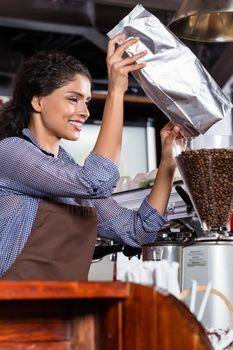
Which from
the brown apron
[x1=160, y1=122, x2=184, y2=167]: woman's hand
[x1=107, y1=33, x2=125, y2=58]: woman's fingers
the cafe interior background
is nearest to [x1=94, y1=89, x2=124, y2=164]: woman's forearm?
[x1=107, y1=33, x2=125, y2=58]: woman's fingers

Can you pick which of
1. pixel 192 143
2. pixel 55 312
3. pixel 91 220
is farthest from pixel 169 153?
pixel 55 312

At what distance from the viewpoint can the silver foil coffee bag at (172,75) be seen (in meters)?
2.09

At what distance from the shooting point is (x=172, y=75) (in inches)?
82.9

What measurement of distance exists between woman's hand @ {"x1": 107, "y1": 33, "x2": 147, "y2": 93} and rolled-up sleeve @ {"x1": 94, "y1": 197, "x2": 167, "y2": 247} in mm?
514

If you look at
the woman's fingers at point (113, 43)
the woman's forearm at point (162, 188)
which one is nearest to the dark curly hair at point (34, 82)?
the woman's fingers at point (113, 43)

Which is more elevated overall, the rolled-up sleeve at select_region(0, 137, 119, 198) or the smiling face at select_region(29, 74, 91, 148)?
the smiling face at select_region(29, 74, 91, 148)

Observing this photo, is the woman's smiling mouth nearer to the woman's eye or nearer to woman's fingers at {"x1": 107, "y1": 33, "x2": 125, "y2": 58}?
the woman's eye

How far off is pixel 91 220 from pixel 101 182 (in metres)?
0.25

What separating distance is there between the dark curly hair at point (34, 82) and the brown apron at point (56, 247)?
29cm

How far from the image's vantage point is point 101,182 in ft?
6.39

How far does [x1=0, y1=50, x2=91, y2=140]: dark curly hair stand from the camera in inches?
87.7

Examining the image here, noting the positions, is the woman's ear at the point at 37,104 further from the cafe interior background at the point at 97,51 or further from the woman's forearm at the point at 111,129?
the cafe interior background at the point at 97,51

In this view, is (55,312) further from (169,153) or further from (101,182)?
(169,153)

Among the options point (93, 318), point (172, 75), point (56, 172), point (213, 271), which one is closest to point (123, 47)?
point (172, 75)
